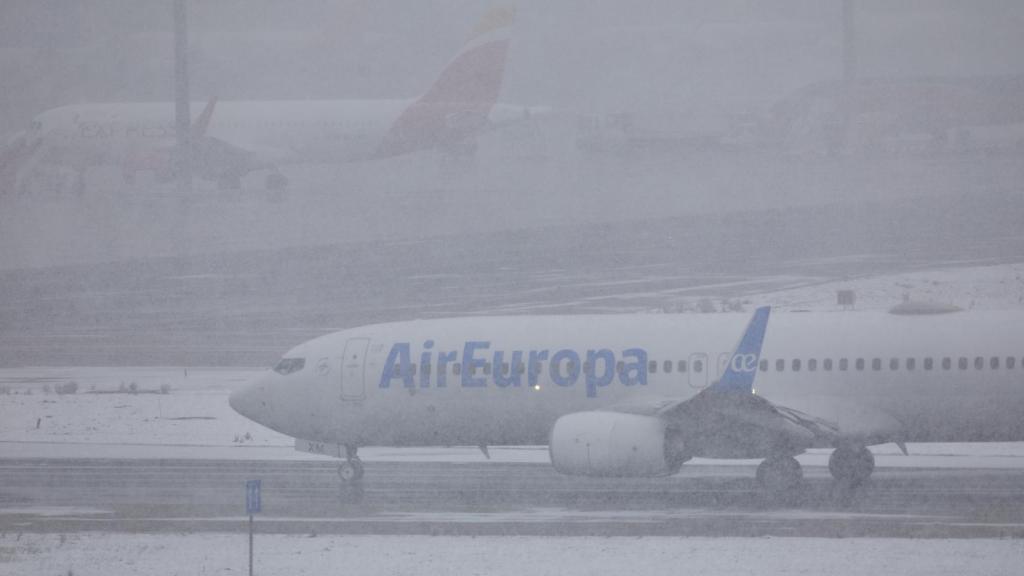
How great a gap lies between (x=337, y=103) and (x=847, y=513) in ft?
240

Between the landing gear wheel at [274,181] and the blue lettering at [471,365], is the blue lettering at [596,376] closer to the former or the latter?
the blue lettering at [471,365]

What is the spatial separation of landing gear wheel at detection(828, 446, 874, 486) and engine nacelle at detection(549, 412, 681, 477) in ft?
11.0

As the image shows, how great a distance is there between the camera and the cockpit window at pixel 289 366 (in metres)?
29.9

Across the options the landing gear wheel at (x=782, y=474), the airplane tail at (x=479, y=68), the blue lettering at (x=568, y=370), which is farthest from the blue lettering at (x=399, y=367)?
the airplane tail at (x=479, y=68)

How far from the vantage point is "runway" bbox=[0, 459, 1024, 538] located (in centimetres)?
2420

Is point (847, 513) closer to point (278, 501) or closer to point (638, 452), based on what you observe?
point (638, 452)

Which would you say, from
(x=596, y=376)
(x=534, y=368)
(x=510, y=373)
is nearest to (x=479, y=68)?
(x=510, y=373)

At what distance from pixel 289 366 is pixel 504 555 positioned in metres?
9.27

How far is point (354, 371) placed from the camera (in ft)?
96.5

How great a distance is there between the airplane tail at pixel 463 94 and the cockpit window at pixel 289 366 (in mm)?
64227

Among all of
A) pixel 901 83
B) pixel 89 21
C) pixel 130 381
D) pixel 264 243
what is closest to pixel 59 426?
pixel 130 381

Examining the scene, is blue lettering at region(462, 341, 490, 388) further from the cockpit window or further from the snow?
the snow

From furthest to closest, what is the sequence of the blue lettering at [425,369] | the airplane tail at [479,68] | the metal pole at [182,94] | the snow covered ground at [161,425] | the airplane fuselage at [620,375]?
1. the airplane tail at [479,68]
2. the metal pole at [182,94]
3. the snow covered ground at [161,425]
4. the blue lettering at [425,369]
5. the airplane fuselage at [620,375]

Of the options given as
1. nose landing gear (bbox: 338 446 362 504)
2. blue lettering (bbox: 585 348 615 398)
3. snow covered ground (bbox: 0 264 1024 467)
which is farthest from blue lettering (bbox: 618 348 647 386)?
nose landing gear (bbox: 338 446 362 504)
